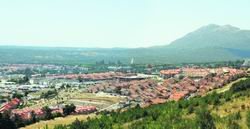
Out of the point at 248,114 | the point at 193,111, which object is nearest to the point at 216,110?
the point at 193,111

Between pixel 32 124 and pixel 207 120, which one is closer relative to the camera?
pixel 207 120

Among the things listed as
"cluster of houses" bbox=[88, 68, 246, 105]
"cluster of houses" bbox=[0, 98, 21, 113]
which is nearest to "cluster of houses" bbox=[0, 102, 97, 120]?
"cluster of houses" bbox=[0, 98, 21, 113]

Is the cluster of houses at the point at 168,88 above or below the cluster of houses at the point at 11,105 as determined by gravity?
above

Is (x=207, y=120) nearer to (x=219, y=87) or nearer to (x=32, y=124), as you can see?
(x=32, y=124)

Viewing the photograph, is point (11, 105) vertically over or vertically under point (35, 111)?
under

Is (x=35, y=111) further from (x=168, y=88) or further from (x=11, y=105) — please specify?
(x=168, y=88)

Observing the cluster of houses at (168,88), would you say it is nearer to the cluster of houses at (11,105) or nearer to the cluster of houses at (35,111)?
the cluster of houses at (35,111)

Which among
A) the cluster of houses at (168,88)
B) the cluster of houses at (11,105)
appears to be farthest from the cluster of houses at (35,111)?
the cluster of houses at (168,88)

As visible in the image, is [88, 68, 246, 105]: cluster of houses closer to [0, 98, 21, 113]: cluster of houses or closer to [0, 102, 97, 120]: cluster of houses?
[0, 102, 97, 120]: cluster of houses

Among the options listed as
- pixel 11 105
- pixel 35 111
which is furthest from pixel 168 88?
pixel 35 111

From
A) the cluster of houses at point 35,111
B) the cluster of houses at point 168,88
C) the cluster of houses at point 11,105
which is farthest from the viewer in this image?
the cluster of houses at point 168,88

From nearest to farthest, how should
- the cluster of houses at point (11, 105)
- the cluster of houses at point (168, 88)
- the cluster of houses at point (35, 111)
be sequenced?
the cluster of houses at point (35, 111) → the cluster of houses at point (11, 105) → the cluster of houses at point (168, 88)
